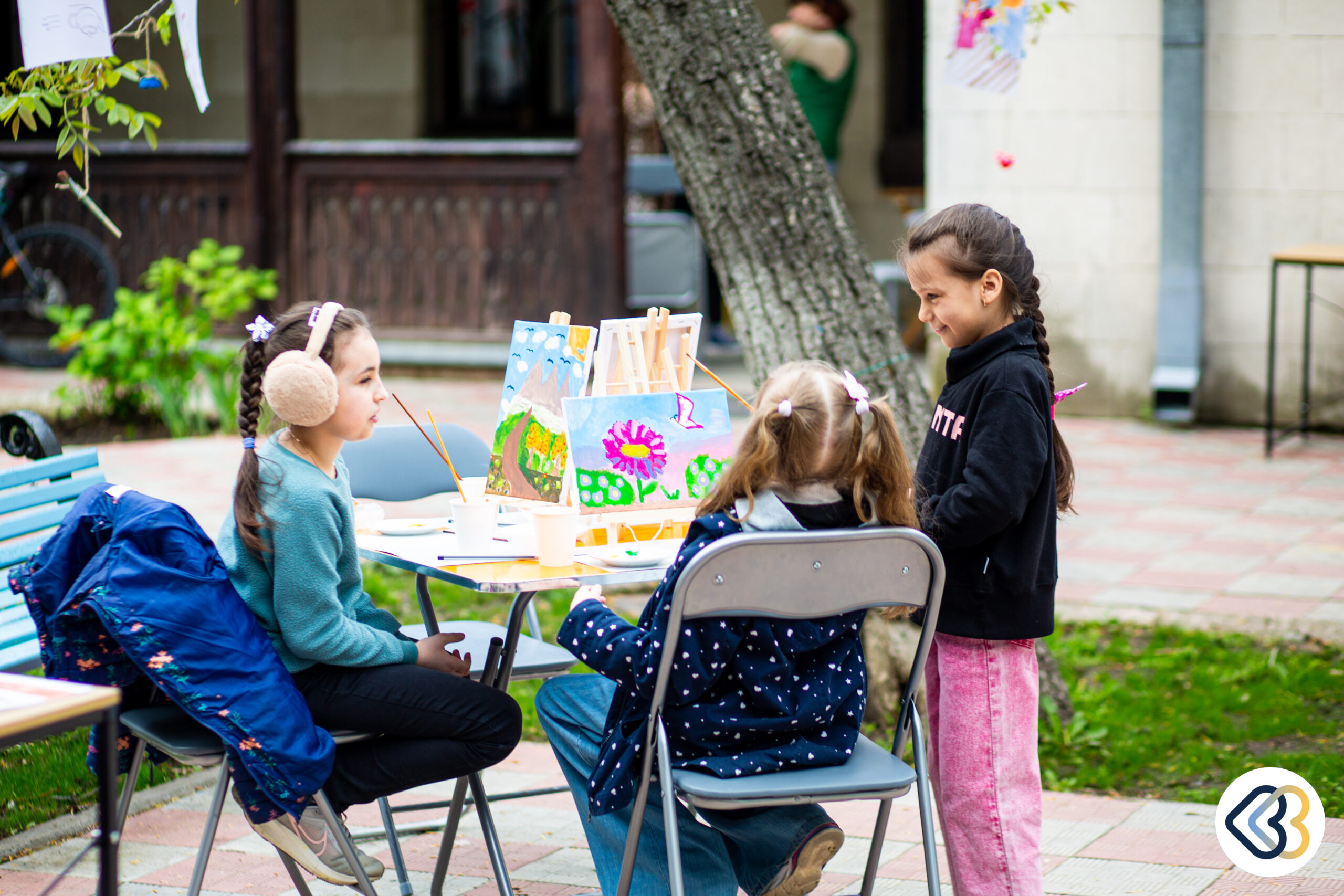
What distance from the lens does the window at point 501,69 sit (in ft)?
36.8

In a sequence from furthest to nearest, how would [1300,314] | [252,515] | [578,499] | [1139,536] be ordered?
[1300,314], [1139,536], [578,499], [252,515]

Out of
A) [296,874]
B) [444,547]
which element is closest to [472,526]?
[444,547]

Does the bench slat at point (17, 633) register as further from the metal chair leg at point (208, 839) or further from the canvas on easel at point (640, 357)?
the canvas on easel at point (640, 357)

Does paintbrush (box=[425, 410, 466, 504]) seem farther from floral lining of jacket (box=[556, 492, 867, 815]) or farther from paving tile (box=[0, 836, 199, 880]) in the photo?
paving tile (box=[0, 836, 199, 880])

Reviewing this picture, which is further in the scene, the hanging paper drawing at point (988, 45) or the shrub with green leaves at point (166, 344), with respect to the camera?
the shrub with green leaves at point (166, 344)

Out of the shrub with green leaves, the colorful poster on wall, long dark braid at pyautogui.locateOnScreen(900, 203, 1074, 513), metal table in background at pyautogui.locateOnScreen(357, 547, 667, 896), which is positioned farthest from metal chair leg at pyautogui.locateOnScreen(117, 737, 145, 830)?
the shrub with green leaves

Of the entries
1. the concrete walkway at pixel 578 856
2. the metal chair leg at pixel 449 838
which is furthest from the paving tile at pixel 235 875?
the metal chair leg at pixel 449 838

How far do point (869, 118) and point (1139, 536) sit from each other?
17.5ft

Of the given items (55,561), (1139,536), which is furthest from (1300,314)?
(55,561)

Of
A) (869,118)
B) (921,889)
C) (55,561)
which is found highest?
(869,118)

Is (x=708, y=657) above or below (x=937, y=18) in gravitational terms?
→ below

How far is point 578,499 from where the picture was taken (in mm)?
2990

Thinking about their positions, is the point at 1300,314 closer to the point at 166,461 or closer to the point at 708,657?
the point at 166,461

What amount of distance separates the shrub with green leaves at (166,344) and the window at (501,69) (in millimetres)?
3838
